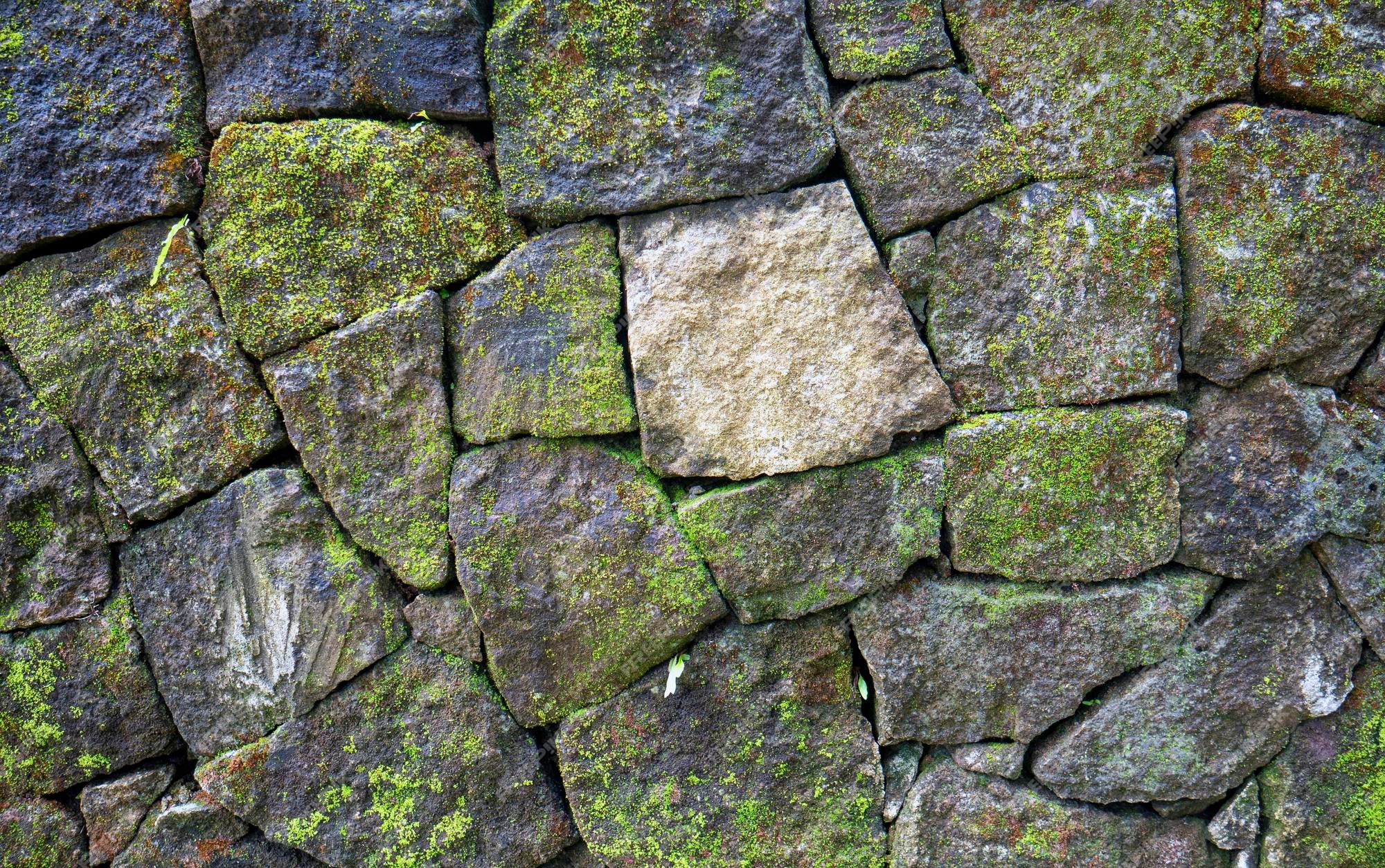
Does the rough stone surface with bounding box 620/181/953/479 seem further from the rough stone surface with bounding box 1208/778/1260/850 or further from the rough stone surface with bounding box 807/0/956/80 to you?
the rough stone surface with bounding box 1208/778/1260/850

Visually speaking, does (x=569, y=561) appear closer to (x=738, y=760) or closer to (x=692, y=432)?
(x=692, y=432)

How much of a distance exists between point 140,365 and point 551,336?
1034mm

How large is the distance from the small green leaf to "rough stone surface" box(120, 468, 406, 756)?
21.2 inches

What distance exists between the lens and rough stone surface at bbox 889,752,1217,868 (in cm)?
202

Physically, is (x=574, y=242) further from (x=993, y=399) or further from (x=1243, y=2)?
(x=1243, y=2)

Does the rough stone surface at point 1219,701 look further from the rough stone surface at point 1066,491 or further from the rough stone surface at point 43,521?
the rough stone surface at point 43,521

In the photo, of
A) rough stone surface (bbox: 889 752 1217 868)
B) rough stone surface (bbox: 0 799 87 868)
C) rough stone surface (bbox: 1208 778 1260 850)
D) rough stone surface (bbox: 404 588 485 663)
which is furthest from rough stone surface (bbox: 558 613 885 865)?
rough stone surface (bbox: 0 799 87 868)

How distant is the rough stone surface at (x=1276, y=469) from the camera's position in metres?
1.87

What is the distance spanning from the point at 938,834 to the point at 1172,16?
217 centimetres

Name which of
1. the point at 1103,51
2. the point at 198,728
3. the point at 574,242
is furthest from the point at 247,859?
the point at 1103,51

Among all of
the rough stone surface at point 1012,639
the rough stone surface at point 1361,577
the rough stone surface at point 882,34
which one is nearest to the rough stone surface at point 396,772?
the rough stone surface at point 1012,639

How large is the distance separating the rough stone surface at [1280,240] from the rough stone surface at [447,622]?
198 centimetres

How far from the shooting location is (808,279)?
1.86 meters

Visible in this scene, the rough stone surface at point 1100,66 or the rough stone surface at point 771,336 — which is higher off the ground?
the rough stone surface at point 1100,66
